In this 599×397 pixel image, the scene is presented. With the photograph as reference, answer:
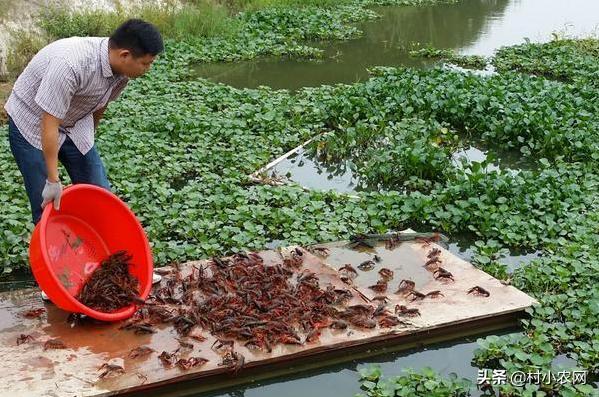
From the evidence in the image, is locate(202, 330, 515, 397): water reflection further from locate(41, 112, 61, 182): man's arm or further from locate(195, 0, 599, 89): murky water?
locate(195, 0, 599, 89): murky water

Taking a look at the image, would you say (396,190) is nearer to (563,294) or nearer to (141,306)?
(563,294)

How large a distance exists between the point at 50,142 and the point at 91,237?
36.8 inches

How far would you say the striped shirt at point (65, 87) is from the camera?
13.4ft

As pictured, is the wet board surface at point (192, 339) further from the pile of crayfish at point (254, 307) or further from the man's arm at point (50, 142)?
the man's arm at point (50, 142)

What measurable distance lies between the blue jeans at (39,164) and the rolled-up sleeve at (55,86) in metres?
0.45

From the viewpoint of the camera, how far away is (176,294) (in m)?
4.83

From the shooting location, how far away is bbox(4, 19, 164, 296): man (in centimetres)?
410

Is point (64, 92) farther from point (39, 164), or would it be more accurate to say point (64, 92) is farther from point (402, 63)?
point (402, 63)

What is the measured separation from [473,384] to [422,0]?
57.5 ft

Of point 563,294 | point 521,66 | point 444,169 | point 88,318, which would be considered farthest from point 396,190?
point 521,66

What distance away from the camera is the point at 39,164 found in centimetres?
448

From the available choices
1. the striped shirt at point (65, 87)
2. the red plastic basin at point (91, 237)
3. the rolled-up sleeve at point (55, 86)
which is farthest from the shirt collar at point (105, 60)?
the red plastic basin at point (91, 237)

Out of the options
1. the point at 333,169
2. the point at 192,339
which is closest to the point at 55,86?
the point at 192,339

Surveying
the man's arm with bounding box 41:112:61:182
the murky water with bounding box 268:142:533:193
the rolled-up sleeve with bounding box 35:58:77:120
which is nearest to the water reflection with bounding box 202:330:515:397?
the man's arm with bounding box 41:112:61:182
